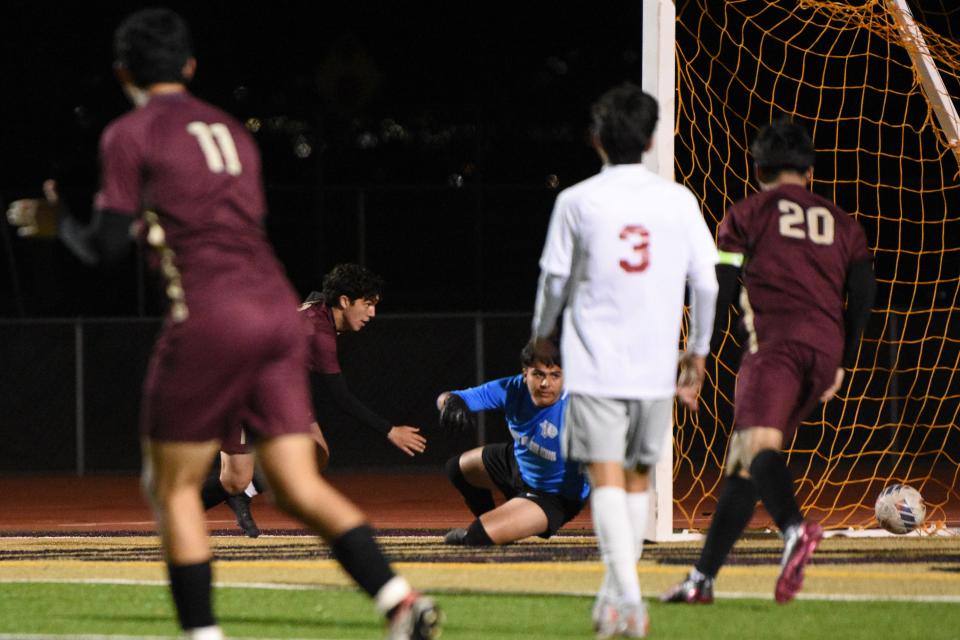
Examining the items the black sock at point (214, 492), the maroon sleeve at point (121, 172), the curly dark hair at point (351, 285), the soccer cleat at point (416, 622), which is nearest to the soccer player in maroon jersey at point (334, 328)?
the curly dark hair at point (351, 285)

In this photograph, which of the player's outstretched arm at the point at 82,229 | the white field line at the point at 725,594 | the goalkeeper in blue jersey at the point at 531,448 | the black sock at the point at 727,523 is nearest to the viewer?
the player's outstretched arm at the point at 82,229

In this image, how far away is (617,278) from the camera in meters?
5.66

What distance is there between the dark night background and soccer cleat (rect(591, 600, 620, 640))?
51.8ft

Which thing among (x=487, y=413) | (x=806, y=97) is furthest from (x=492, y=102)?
(x=487, y=413)

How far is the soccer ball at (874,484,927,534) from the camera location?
391 inches

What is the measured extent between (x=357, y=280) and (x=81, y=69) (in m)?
19.8

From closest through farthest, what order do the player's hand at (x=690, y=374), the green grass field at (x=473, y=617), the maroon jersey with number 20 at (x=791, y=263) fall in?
the green grass field at (x=473, y=617)
the player's hand at (x=690, y=374)
the maroon jersey with number 20 at (x=791, y=263)

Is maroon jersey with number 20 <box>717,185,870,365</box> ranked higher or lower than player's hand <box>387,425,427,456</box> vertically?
higher

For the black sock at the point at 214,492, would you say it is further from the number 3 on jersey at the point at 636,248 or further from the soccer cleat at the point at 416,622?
the soccer cleat at the point at 416,622

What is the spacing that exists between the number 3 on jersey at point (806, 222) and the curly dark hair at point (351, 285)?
356 centimetres

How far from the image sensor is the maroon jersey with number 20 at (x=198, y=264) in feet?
15.2

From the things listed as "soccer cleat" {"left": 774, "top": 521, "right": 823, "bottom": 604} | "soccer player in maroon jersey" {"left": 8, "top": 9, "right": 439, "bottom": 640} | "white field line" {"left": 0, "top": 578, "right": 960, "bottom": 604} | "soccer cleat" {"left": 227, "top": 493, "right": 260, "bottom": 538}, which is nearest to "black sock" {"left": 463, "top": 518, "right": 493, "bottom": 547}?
"soccer cleat" {"left": 227, "top": 493, "right": 260, "bottom": 538}

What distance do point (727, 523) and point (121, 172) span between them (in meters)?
2.90

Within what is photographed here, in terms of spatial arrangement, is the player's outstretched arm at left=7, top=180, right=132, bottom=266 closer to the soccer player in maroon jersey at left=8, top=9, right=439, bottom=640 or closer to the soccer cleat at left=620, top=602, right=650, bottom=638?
the soccer player in maroon jersey at left=8, top=9, right=439, bottom=640
